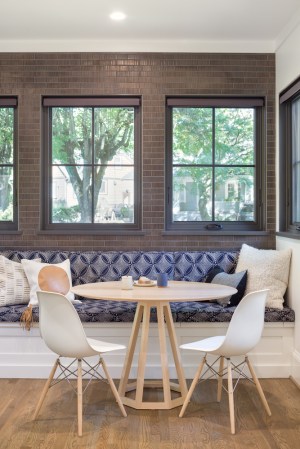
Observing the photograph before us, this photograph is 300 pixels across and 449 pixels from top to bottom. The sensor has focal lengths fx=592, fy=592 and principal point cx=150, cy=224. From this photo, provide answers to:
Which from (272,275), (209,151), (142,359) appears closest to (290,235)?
(272,275)

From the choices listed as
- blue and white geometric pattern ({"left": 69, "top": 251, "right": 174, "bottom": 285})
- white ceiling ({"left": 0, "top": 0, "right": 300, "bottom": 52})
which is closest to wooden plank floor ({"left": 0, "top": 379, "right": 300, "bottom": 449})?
blue and white geometric pattern ({"left": 69, "top": 251, "right": 174, "bottom": 285})

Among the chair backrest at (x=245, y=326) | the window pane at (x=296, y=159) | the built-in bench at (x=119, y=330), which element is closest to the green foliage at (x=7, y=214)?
the built-in bench at (x=119, y=330)

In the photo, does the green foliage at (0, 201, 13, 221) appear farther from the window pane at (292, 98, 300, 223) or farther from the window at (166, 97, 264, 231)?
the window pane at (292, 98, 300, 223)

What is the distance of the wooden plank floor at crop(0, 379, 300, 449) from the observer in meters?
3.24

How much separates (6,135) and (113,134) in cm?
98

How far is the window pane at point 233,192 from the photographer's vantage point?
215 inches

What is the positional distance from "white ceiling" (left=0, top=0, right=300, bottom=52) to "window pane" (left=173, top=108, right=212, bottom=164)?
57cm

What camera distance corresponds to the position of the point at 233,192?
546 centimetres

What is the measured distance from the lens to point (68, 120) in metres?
5.45

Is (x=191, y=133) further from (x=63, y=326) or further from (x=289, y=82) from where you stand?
(x=63, y=326)

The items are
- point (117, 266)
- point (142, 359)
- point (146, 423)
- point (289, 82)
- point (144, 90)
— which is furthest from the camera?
point (144, 90)

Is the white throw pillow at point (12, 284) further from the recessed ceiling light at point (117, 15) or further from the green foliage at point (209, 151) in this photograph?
the recessed ceiling light at point (117, 15)

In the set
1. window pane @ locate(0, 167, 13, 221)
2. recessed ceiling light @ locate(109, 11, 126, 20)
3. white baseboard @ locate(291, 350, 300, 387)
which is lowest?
white baseboard @ locate(291, 350, 300, 387)

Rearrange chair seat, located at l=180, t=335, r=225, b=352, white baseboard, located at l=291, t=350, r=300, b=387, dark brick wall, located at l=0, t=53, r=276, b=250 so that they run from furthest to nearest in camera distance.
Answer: dark brick wall, located at l=0, t=53, r=276, b=250 → white baseboard, located at l=291, t=350, r=300, b=387 → chair seat, located at l=180, t=335, r=225, b=352
